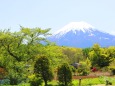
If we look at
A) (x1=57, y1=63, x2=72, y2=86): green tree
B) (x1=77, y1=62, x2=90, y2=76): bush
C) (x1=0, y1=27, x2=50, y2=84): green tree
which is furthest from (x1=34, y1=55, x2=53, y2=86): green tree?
(x1=77, y1=62, x2=90, y2=76): bush

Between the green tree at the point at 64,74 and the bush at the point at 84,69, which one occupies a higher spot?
the bush at the point at 84,69

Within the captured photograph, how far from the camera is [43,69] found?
95.9 ft

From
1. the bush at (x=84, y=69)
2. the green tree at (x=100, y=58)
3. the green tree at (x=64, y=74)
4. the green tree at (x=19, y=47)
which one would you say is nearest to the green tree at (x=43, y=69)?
the green tree at (x=64, y=74)

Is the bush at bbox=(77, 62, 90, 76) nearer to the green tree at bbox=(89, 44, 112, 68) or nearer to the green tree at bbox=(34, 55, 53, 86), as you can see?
the green tree at bbox=(89, 44, 112, 68)

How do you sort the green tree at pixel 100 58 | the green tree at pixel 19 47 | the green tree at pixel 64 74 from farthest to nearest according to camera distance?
the green tree at pixel 100 58, the green tree at pixel 19 47, the green tree at pixel 64 74

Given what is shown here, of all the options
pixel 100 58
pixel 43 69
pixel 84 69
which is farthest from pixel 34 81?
pixel 100 58

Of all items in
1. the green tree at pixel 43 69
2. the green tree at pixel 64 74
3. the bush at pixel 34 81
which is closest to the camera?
the bush at pixel 34 81

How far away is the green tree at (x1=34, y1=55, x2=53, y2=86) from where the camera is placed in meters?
29.2

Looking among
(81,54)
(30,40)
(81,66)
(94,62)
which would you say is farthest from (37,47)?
(81,54)

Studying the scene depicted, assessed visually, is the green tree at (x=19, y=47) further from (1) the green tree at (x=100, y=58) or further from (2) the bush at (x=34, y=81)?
(1) the green tree at (x=100, y=58)

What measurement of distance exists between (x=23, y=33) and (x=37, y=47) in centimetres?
273

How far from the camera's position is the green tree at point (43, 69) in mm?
29172

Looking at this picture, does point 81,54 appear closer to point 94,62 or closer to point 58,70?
point 94,62

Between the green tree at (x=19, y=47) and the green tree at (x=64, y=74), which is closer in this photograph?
the green tree at (x=64, y=74)
